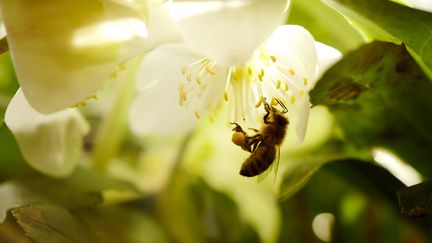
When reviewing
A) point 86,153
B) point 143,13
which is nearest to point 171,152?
point 86,153

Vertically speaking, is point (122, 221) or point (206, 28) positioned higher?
point (206, 28)

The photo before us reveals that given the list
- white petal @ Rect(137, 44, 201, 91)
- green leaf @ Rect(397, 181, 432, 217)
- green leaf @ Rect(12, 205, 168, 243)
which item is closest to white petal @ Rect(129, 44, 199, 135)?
white petal @ Rect(137, 44, 201, 91)

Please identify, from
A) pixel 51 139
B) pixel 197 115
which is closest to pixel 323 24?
pixel 197 115

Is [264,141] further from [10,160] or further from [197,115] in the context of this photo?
[10,160]

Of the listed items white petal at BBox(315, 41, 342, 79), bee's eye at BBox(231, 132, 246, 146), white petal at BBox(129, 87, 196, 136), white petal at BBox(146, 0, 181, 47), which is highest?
white petal at BBox(146, 0, 181, 47)

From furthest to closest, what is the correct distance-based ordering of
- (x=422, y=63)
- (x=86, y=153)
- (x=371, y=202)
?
1. (x=86, y=153)
2. (x=371, y=202)
3. (x=422, y=63)

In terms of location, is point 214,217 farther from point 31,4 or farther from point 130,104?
point 31,4

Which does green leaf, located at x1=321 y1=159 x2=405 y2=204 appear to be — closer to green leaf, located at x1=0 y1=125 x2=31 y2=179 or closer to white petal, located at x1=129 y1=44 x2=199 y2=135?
white petal, located at x1=129 y1=44 x2=199 y2=135
